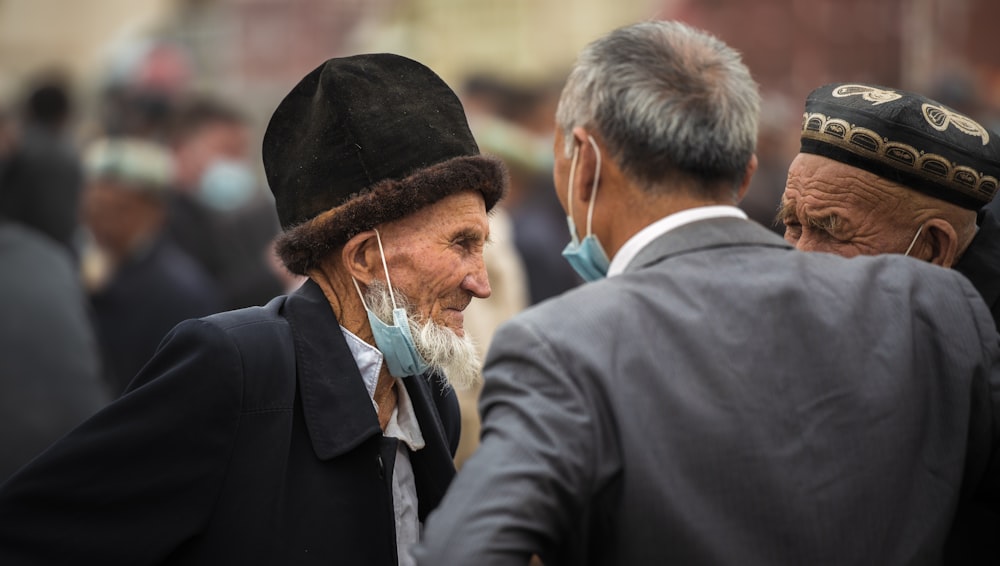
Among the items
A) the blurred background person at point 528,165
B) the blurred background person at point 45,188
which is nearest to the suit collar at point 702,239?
the blurred background person at point 528,165

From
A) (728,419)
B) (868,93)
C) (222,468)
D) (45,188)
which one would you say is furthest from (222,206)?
(728,419)

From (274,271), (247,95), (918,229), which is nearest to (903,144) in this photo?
(918,229)

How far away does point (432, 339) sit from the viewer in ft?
10.5

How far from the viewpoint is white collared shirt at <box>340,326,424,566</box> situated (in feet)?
10.3

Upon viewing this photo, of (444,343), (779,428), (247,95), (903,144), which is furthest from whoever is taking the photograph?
(247,95)

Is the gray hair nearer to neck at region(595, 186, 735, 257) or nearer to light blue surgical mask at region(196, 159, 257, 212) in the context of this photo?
neck at region(595, 186, 735, 257)

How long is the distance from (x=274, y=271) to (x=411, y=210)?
373 centimetres

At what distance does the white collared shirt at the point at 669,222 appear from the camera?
2.63 meters

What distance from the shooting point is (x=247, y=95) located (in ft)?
69.2

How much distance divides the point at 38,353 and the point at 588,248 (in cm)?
309

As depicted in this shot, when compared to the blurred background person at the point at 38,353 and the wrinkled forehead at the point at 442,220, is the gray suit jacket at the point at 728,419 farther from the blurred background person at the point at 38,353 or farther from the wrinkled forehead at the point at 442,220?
the blurred background person at the point at 38,353

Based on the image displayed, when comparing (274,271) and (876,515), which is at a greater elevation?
(876,515)

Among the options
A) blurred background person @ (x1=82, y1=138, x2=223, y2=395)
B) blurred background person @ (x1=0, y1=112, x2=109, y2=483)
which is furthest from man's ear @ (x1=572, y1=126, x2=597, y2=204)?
blurred background person @ (x1=82, y1=138, x2=223, y2=395)

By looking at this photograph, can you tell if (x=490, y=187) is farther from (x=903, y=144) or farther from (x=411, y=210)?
(x=903, y=144)
